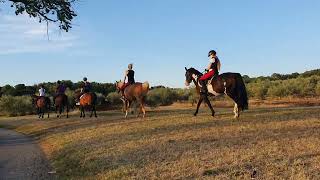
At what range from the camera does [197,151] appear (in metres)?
12.9

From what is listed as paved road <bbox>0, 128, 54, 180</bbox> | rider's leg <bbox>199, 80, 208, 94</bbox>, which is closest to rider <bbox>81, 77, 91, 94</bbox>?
paved road <bbox>0, 128, 54, 180</bbox>

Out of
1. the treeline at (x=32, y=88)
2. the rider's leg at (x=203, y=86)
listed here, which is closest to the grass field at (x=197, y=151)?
the rider's leg at (x=203, y=86)

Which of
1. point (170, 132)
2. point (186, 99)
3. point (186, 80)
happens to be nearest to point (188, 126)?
point (170, 132)

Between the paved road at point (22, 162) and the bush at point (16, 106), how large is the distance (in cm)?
3533

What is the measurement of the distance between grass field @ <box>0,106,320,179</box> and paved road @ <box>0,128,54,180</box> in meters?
0.41

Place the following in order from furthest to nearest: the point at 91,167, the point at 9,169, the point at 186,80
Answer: the point at 186,80, the point at 9,169, the point at 91,167

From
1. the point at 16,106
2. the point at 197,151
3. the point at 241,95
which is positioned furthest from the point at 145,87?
the point at 16,106

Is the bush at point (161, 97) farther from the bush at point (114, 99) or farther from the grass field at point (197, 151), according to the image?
the grass field at point (197, 151)

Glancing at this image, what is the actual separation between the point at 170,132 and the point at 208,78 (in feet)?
20.5

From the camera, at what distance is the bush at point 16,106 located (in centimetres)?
5788

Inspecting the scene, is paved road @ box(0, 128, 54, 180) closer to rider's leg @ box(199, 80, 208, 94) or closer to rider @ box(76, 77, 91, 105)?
rider's leg @ box(199, 80, 208, 94)

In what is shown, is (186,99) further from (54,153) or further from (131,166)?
(131,166)

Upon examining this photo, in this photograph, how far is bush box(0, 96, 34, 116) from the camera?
2279 inches

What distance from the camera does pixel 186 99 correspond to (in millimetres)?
66375
